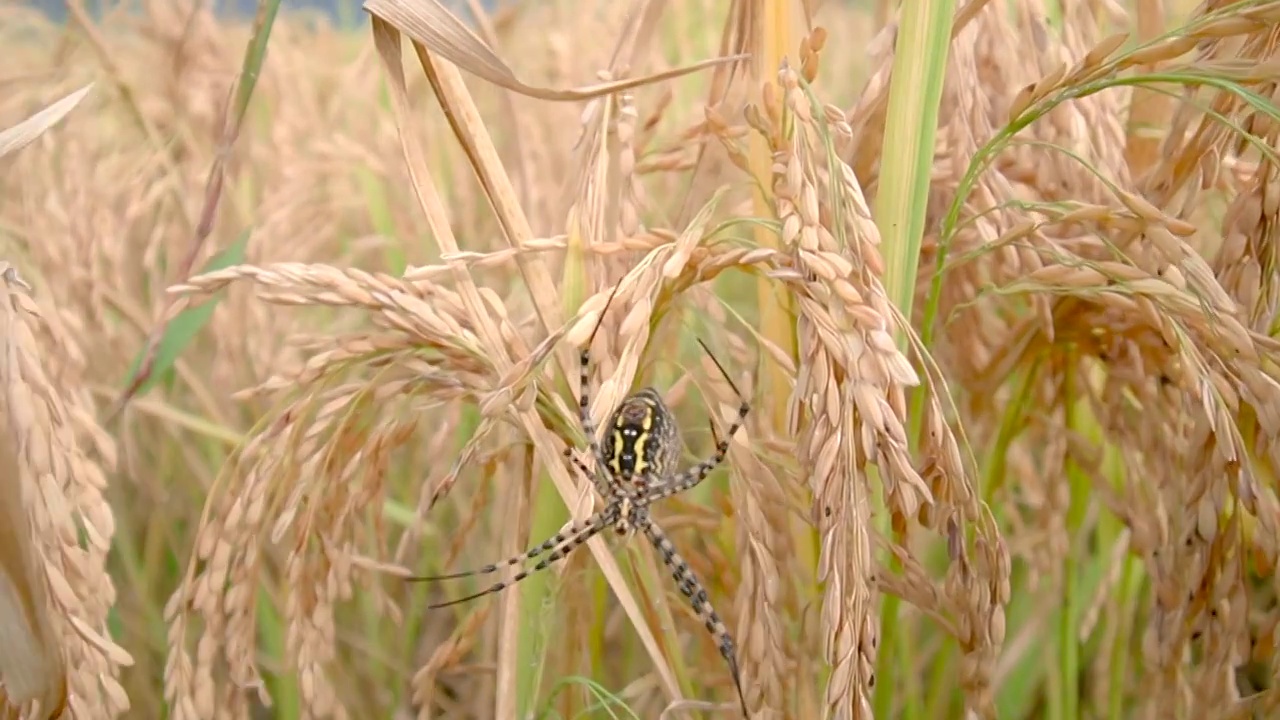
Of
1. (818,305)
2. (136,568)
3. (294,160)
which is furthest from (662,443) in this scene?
(294,160)

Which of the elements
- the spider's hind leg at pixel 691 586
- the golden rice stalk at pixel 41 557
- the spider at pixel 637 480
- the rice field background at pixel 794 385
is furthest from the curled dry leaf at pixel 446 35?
the spider's hind leg at pixel 691 586

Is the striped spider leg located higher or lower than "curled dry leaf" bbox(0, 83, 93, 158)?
lower

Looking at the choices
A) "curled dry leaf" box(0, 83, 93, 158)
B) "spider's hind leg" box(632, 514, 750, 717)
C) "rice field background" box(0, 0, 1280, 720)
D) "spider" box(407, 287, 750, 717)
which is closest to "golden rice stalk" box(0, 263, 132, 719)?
"rice field background" box(0, 0, 1280, 720)

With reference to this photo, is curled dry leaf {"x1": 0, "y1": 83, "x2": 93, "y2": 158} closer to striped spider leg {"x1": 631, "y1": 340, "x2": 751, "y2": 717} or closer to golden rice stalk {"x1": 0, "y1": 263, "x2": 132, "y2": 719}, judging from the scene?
golden rice stalk {"x1": 0, "y1": 263, "x2": 132, "y2": 719}

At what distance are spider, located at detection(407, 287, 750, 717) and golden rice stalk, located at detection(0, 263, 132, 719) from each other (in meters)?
0.28

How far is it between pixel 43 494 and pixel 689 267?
0.53 meters

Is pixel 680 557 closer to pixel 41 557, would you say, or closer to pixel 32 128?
pixel 41 557

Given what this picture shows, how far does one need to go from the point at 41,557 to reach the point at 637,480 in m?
0.58

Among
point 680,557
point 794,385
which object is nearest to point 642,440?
point 680,557

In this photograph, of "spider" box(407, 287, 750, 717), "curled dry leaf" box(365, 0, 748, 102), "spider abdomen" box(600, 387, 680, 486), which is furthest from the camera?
"spider abdomen" box(600, 387, 680, 486)

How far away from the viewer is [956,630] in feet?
3.13

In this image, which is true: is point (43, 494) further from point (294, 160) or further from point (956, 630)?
point (294, 160)

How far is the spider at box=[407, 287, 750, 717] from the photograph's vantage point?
38.3 inches

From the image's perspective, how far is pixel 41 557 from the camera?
2.56 feet
